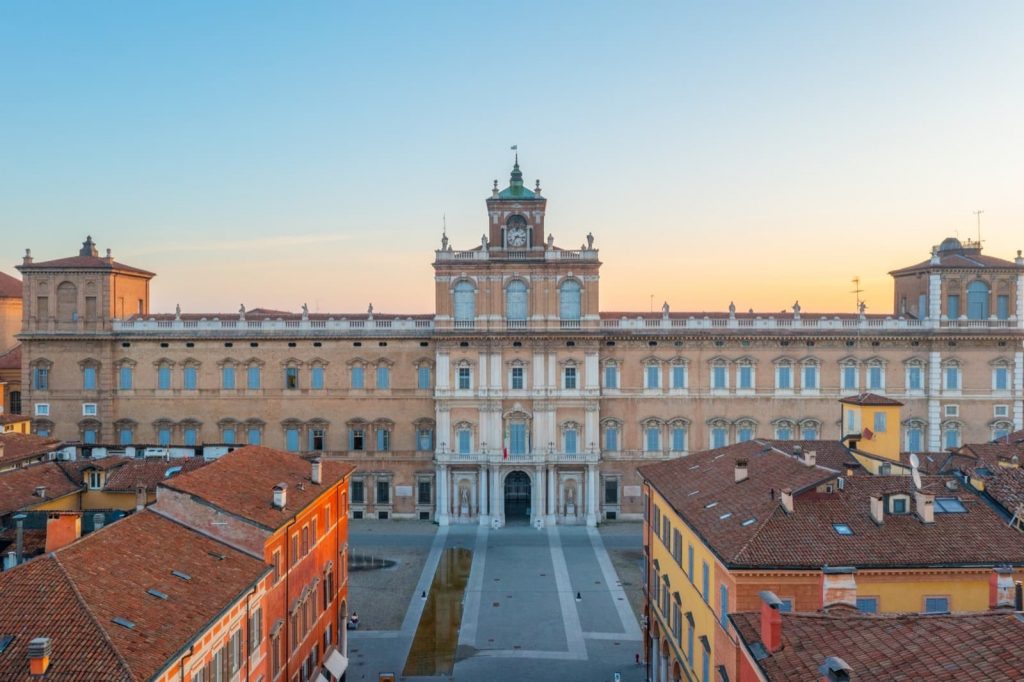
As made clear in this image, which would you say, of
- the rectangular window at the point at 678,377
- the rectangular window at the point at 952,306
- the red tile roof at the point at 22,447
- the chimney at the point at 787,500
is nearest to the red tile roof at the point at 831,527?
the chimney at the point at 787,500

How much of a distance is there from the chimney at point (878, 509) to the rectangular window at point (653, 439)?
118 feet

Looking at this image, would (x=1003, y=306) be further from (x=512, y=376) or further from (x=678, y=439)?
(x=512, y=376)

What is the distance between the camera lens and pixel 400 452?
61.6m

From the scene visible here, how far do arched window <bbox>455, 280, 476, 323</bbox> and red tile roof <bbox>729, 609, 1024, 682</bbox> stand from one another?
139 ft

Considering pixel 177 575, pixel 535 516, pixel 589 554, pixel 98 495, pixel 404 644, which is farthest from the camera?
pixel 535 516

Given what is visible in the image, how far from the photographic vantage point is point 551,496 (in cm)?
5944

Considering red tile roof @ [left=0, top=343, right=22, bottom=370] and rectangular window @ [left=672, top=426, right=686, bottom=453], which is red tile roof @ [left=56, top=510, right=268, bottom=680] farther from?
red tile roof @ [left=0, top=343, right=22, bottom=370]

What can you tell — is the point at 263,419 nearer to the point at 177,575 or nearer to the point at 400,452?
the point at 400,452

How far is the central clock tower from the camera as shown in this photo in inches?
2384

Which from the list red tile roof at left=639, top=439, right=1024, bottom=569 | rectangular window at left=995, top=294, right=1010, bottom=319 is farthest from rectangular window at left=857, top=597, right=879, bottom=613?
rectangular window at left=995, top=294, right=1010, bottom=319

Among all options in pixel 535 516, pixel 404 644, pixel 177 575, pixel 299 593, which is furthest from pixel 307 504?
pixel 535 516

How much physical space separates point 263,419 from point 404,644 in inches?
1148

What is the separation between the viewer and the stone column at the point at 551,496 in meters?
59.3

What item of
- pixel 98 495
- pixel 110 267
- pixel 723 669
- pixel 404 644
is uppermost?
pixel 110 267
